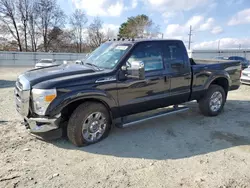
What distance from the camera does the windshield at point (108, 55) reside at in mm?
4168

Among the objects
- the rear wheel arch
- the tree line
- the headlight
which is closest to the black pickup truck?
the headlight

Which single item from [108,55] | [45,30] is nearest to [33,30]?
[45,30]

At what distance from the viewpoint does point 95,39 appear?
48031 millimetres

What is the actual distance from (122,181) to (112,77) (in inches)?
69.6

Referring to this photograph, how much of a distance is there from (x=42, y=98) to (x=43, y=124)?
47 cm

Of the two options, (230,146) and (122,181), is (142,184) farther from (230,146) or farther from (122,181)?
(230,146)

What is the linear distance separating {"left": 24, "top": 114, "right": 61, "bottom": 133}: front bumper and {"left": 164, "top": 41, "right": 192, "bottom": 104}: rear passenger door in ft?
8.21

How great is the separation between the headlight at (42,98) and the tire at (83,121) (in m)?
0.48

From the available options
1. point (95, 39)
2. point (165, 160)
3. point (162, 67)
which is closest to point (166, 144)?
point (165, 160)

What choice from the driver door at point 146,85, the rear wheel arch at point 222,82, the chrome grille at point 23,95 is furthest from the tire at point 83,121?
the rear wheel arch at point 222,82

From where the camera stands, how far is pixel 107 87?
12.6 feet

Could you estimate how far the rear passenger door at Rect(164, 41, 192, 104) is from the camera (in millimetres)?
4672

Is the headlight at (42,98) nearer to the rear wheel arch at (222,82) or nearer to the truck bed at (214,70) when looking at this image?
the truck bed at (214,70)

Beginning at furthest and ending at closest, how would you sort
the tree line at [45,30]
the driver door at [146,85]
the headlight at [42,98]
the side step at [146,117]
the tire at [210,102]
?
the tree line at [45,30] < the tire at [210,102] < the side step at [146,117] < the driver door at [146,85] < the headlight at [42,98]
